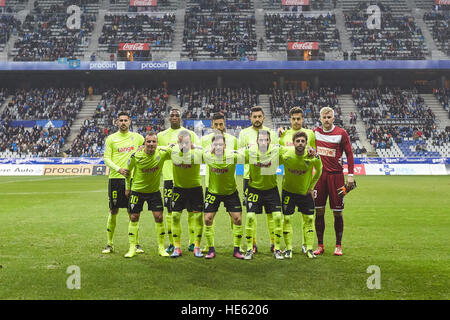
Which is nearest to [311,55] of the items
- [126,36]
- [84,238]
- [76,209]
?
[126,36]

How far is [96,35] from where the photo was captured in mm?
49531

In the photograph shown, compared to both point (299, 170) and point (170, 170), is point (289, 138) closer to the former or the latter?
point (299, 170)

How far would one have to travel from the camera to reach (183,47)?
47656mm

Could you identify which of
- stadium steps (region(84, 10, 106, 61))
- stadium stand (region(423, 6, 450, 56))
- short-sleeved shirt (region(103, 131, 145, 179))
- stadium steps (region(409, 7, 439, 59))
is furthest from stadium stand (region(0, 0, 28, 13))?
short-sleeved shirt (region(103, 131, 145, 179))

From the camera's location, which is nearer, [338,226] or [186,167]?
[186,167]

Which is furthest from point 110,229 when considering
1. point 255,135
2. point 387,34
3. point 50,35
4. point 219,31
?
point 387,34

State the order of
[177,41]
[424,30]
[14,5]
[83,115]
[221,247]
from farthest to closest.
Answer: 1. [14,5]
2. [424,30]
3. [177,41]
4. [83,115]
5. [221,247]

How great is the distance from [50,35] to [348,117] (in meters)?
33.2

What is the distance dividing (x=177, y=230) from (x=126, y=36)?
147 ft

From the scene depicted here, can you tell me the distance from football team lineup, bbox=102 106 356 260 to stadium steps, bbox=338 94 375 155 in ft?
104

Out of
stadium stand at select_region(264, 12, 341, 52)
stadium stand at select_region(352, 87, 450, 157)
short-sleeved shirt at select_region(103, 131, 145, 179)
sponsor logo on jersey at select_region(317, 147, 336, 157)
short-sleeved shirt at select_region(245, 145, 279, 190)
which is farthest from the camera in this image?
stadium stand at select_region(264, 12, 341, 52)

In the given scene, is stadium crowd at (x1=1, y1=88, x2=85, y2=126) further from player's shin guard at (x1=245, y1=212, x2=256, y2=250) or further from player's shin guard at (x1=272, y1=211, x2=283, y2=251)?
player's shin guard at (x1=272, y1=211, x2=283, y2=251)

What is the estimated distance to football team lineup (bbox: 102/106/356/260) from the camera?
24.0 ft
